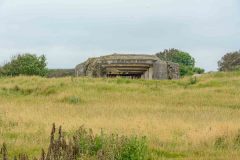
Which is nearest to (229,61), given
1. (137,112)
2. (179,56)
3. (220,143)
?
(179,56)

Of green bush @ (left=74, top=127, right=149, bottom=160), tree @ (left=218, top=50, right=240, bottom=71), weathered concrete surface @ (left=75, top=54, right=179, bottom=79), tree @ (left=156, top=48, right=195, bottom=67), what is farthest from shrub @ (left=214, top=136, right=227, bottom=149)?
tree @ (left=156, top=48, right=195, bottom=67)

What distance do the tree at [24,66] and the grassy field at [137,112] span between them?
25065 mm

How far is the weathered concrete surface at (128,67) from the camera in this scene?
36.2m

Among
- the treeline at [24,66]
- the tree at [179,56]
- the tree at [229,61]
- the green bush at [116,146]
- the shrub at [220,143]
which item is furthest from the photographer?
the tree at [179,56]

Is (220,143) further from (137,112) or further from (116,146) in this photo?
(137,112)

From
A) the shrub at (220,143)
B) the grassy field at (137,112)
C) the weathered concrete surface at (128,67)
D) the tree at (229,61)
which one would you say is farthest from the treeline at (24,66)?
the shrub at (220,143)

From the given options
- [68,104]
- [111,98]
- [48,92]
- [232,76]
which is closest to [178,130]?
[68,104]

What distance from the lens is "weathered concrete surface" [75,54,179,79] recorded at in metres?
36.2

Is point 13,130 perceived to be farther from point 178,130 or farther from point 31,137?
point 178,130

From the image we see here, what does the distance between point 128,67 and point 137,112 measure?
18.4 metres

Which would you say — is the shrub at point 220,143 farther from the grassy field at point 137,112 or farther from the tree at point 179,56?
the tree at point 179,56

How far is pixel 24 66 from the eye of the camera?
188ft

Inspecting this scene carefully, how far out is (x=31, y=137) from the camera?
12.0 metres

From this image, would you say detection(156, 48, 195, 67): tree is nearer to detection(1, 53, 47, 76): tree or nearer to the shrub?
detection(1, 53, 47, 76): tree
